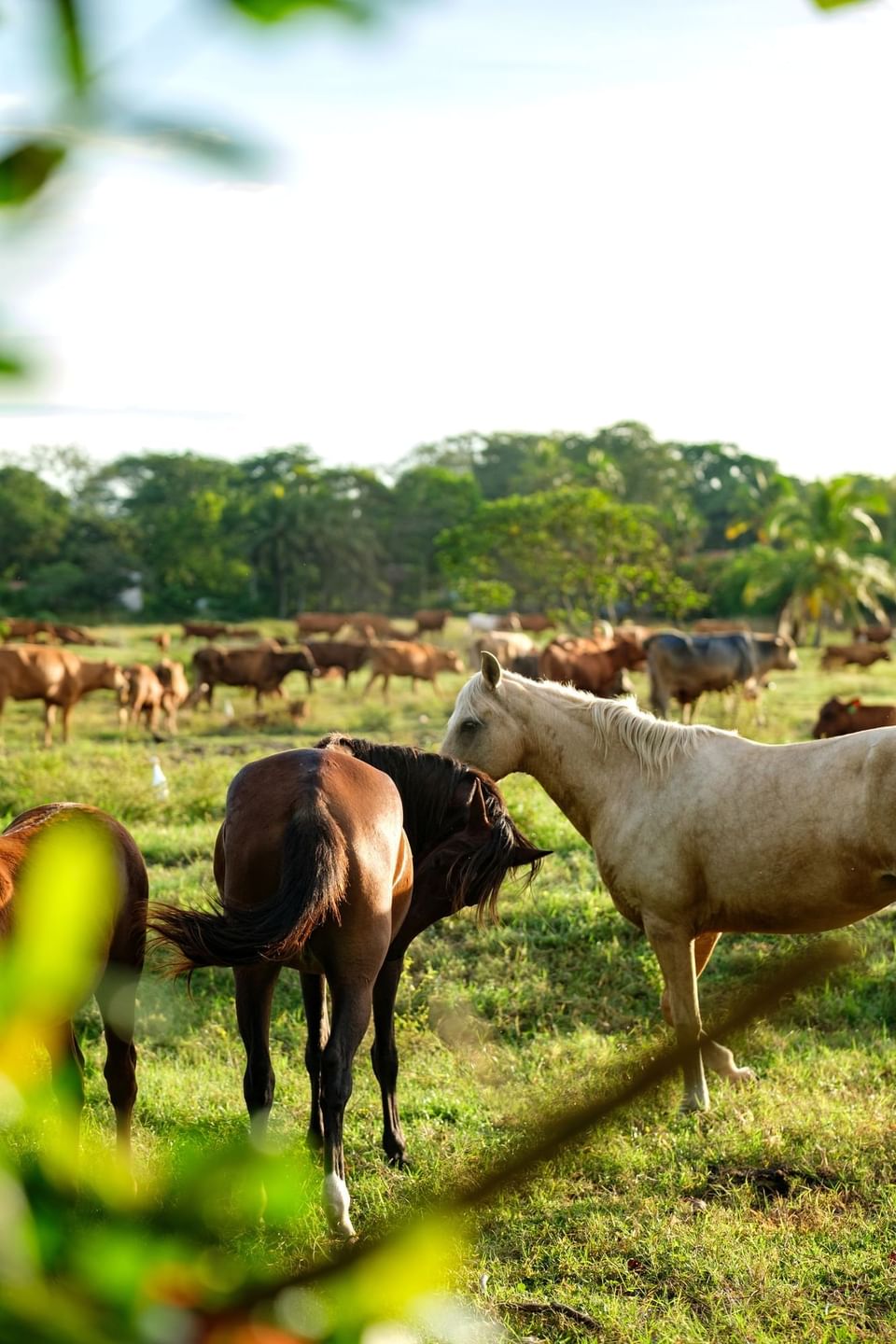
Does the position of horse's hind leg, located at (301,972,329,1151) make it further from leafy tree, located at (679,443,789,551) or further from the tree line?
leafy tree, located at (679,443,789,551)

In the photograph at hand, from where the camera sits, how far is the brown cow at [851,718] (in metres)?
10.8

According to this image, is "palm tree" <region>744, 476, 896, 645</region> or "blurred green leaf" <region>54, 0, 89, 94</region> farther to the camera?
"palm tree" <region>744, 476, 896, 645</region>

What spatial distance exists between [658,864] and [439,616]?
29730 millimetres

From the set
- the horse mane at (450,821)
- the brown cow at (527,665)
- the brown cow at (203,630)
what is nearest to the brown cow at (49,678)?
the brown cow at (527,665)

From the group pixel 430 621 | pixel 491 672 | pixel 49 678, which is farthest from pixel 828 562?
pixel 491 672

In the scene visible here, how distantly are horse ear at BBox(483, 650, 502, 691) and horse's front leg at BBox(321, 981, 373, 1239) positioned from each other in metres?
1.68

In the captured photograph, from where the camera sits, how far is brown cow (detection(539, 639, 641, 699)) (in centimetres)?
1633

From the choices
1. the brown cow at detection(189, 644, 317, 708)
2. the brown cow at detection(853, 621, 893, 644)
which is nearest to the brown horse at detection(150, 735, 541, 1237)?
the brown cow at detection(189, 644, 317, 708)

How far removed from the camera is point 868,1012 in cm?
578

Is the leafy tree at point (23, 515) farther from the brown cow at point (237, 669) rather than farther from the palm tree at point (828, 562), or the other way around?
the palm tree at point (828, 562)

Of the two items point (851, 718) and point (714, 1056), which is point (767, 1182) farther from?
point (851, 718)

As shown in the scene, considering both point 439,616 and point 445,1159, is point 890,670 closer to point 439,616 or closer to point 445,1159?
point 439,616

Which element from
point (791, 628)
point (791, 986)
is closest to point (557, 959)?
point (791, 986)

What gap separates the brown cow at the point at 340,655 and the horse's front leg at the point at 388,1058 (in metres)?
17.9
